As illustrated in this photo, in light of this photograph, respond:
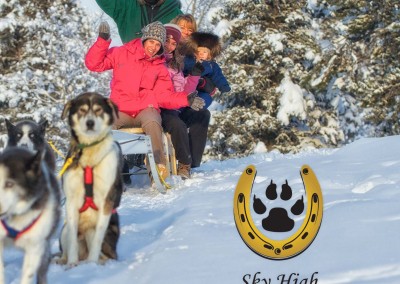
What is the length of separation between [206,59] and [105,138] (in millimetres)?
4683

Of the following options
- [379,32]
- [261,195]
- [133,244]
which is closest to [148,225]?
[133,244]

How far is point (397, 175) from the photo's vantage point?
20.0 ft

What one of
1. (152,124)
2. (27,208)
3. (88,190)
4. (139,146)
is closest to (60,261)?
(88,190)

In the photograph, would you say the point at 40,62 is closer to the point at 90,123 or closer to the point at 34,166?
the point at 90,123

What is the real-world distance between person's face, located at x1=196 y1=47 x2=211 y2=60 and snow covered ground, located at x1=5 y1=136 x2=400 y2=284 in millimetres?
2563

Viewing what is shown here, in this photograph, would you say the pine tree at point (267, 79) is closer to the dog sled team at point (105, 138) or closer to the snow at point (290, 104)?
the snow at point (290, 104)

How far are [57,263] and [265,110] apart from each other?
50.8 feet

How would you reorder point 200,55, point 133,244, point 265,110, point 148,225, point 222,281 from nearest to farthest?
point 222,281
point 133,244
point 148,225
point 200,55
point 265,110

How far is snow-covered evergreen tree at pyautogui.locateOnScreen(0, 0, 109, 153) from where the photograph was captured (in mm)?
22578

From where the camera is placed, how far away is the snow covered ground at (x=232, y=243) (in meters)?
3.16

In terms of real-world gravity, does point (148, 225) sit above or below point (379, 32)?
below

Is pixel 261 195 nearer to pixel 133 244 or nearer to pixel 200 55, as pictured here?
pixel 133 244

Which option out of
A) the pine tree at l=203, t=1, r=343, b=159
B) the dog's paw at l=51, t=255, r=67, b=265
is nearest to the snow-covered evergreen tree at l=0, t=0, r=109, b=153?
the pine tree at l=203, t=1, r=343, b=159

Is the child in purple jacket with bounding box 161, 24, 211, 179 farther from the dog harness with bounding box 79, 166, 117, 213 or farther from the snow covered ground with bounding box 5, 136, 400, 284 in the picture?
the dog harness with bounding box 79, 166, 117, 213
